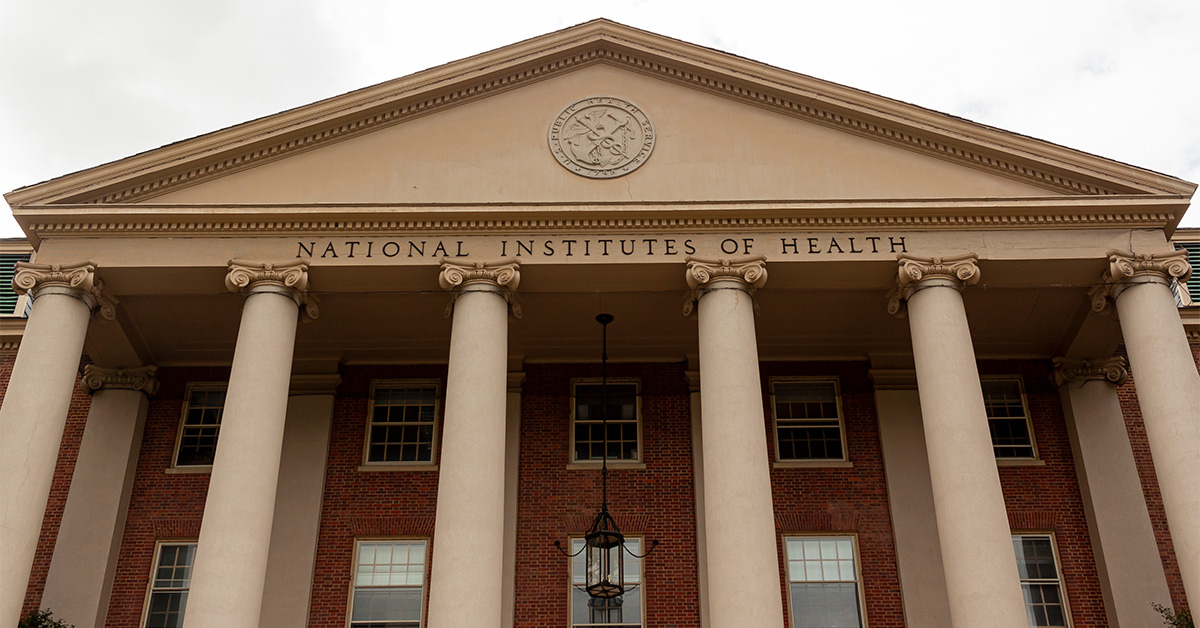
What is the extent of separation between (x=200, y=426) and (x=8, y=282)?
7256mm

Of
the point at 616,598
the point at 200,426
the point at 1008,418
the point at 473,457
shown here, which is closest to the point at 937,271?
the point at 1008,418

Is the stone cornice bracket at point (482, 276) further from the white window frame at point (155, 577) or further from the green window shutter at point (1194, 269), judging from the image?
the green window shutter at point (1194, 269)

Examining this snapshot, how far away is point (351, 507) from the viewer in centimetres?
2188

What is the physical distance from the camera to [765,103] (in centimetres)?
2061

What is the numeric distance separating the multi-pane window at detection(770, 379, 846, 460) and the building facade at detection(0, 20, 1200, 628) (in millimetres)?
70

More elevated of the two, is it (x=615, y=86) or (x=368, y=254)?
(x=615, y=86)

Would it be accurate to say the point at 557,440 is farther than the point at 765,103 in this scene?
Yes

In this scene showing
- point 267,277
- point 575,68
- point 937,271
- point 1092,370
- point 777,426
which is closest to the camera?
point 937,271

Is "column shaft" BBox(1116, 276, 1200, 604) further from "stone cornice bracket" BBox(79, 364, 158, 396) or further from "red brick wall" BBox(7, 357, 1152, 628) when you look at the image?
"stone cornice bracket" BBox(79, 364, 158, 396)

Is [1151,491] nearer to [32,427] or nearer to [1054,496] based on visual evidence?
[1054,496]

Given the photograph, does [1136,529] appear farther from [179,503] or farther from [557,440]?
[179,503]

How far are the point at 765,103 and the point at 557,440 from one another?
7916mm

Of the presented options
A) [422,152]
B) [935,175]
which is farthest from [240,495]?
[935,175]

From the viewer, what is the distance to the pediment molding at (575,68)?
19516mm
